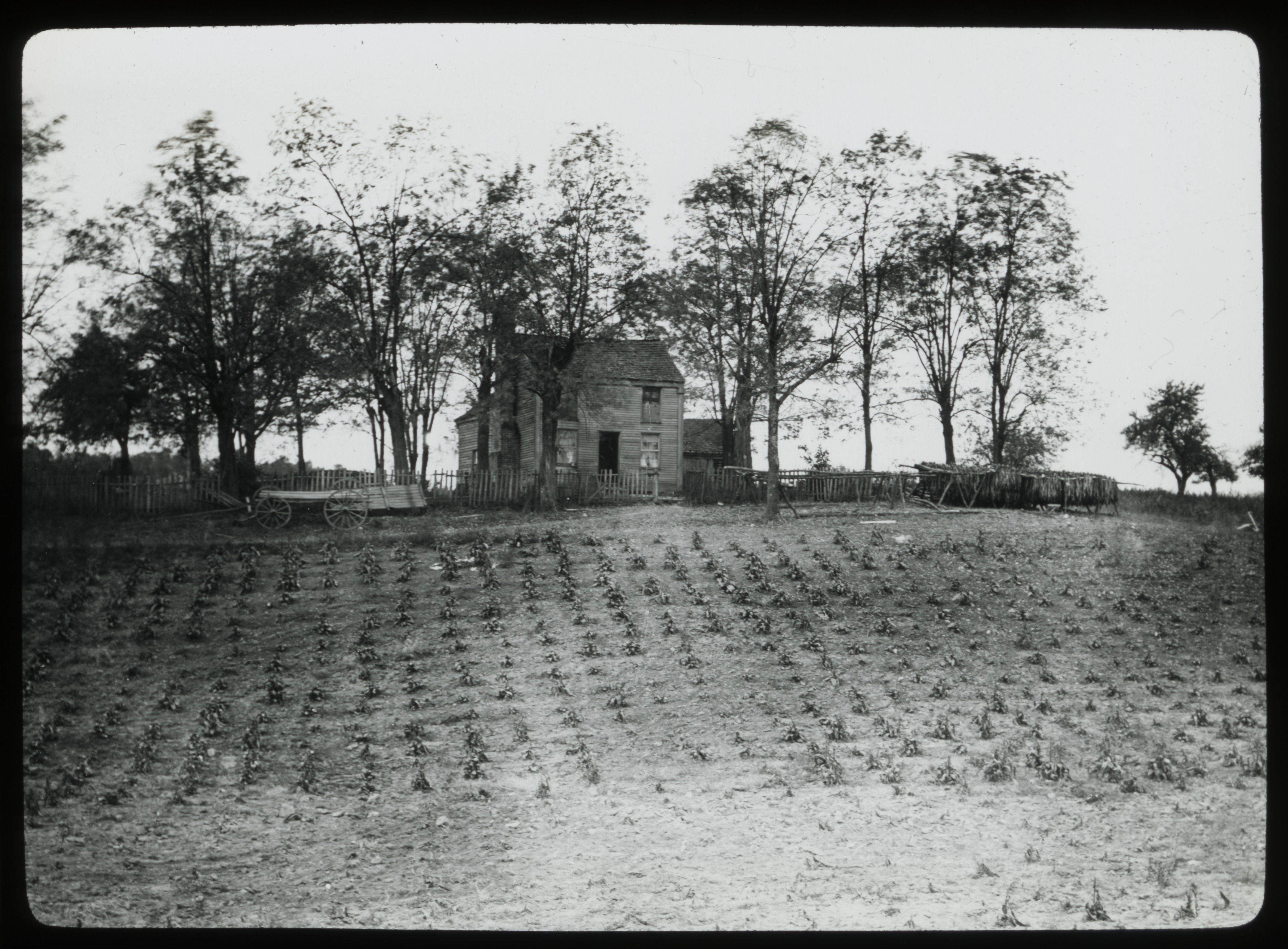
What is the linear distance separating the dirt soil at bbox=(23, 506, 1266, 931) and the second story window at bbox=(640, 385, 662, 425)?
7762 millimetres

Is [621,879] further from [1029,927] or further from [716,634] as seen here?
[716,634]

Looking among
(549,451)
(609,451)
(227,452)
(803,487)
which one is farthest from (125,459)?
(803,487)

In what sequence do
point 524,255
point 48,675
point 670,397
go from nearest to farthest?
1. point 48,675
2. point 524,255
3. point 670,397

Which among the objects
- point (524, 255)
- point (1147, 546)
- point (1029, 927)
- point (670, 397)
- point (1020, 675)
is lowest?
point (1029, 927)

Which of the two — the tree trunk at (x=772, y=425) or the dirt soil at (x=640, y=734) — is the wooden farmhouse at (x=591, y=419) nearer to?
the tree trunk at (x=772, y=425)

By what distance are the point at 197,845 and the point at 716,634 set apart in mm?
5046

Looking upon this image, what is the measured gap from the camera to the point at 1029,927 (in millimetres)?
4957

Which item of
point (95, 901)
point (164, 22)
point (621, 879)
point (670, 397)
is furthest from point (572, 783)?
point (670, 397)

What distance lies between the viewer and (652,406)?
1927 centimetres

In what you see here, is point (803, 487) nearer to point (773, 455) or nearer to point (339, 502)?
point (773, 455)

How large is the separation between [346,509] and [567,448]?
4.51 m

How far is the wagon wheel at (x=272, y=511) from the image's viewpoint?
10992mm

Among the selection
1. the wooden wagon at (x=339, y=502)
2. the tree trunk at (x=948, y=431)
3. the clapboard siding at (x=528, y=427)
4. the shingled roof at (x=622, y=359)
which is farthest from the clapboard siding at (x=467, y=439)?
the tree trunk at (x=948, y=431)

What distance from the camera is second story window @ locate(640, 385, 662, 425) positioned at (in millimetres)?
18125
